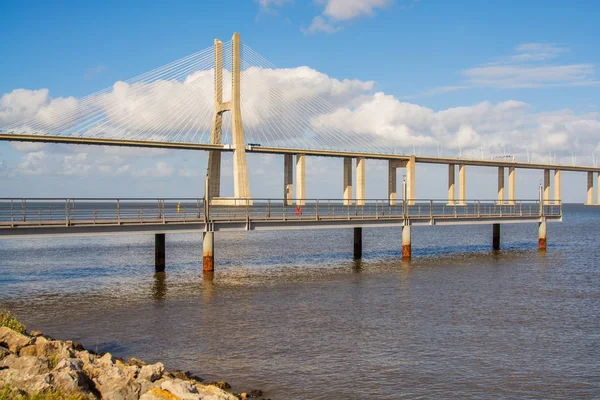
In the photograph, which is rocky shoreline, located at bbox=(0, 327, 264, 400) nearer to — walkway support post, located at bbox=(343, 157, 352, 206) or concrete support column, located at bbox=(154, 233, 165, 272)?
concrete support column, located at bbox=(154, 233, 165, 272)

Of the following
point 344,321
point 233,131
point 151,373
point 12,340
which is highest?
point 233,131

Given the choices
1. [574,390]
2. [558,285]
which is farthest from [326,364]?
[558,285]

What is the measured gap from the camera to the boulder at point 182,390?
34.5ft

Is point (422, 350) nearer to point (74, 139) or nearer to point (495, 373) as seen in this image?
point (495, 373)

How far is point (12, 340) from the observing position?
1377 centimetres

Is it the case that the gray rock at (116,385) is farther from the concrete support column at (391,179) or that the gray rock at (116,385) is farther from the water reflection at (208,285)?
the concrete support column at (391,179)

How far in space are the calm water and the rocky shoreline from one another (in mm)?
2805

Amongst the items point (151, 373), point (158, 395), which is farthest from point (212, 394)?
point (151, 373)

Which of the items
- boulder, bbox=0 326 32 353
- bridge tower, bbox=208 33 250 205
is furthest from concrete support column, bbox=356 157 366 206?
boulder, bbox=0 326 32 353

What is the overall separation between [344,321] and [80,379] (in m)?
11.4

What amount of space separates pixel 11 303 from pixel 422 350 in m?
16.7

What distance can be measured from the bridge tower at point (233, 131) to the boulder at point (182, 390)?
2900 inches

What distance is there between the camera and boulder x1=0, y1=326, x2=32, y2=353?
13531 millimetres

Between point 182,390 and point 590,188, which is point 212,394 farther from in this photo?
point 590,188
